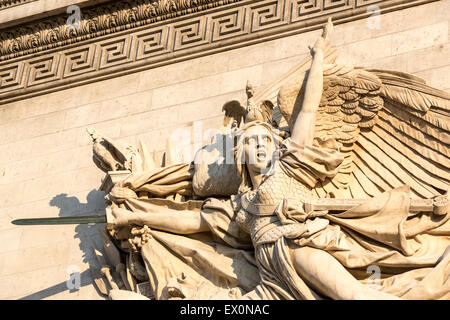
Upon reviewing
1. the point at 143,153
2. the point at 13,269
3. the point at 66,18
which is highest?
the point at 66,18

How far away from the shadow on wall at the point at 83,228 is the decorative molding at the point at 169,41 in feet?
4.76

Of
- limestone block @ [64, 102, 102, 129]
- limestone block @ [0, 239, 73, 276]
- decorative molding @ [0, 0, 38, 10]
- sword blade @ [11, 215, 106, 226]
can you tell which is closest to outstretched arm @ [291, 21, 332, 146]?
sword blade @ [11, 215, 106, 226]

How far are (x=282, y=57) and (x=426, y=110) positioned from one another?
1.91 metres

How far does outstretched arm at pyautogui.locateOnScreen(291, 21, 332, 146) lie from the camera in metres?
7.43

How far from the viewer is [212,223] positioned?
764 centimetres

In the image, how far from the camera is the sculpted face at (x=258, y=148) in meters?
7.53

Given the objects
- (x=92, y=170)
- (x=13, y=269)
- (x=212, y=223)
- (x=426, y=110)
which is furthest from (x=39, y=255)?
(x=426, y=110)

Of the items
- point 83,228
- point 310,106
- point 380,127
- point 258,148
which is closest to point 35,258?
point 83,228

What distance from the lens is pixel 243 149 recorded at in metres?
7.66

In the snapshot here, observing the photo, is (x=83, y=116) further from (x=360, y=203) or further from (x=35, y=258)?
(x=360, y=203)

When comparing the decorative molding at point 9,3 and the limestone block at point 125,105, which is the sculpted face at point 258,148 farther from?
the decorative molding at point 9,3

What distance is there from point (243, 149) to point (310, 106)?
0.62 metres

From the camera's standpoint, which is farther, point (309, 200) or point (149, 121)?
point (149, 121)
